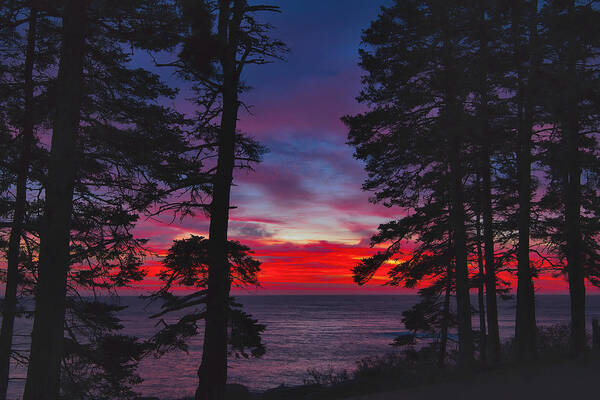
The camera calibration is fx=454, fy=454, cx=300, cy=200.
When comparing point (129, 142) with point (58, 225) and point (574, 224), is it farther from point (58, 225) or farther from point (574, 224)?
point (574, 224)

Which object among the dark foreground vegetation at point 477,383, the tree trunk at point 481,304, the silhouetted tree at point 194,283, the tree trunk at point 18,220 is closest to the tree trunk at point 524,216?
the dark foreground vegetation at point 477,383

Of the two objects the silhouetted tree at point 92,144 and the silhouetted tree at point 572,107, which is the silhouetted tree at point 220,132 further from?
the silhouetted tree at point 572,107

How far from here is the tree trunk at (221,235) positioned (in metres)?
11.0

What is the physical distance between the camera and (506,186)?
20.8 metres

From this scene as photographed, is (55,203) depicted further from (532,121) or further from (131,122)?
(532,121)

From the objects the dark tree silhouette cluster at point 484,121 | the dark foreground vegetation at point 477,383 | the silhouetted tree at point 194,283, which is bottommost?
the dark foreground vegetation at point 477,383

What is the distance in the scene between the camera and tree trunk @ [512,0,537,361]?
14.3m

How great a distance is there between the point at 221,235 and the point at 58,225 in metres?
3.84

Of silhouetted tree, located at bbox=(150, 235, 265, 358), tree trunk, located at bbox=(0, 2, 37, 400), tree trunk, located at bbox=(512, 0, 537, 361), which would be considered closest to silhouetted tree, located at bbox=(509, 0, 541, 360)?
tree trunk, located at bbox=(512, 0, 537, 361)

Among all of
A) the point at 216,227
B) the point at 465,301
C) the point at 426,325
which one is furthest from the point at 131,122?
the point at 426,325

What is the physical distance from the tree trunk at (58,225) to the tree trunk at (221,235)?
3.41 meters

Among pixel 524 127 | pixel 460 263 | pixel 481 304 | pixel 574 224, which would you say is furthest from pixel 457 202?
pixel 481 304

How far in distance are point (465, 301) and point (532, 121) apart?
653 cm

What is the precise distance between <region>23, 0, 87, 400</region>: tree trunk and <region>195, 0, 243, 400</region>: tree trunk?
11.2 ft
